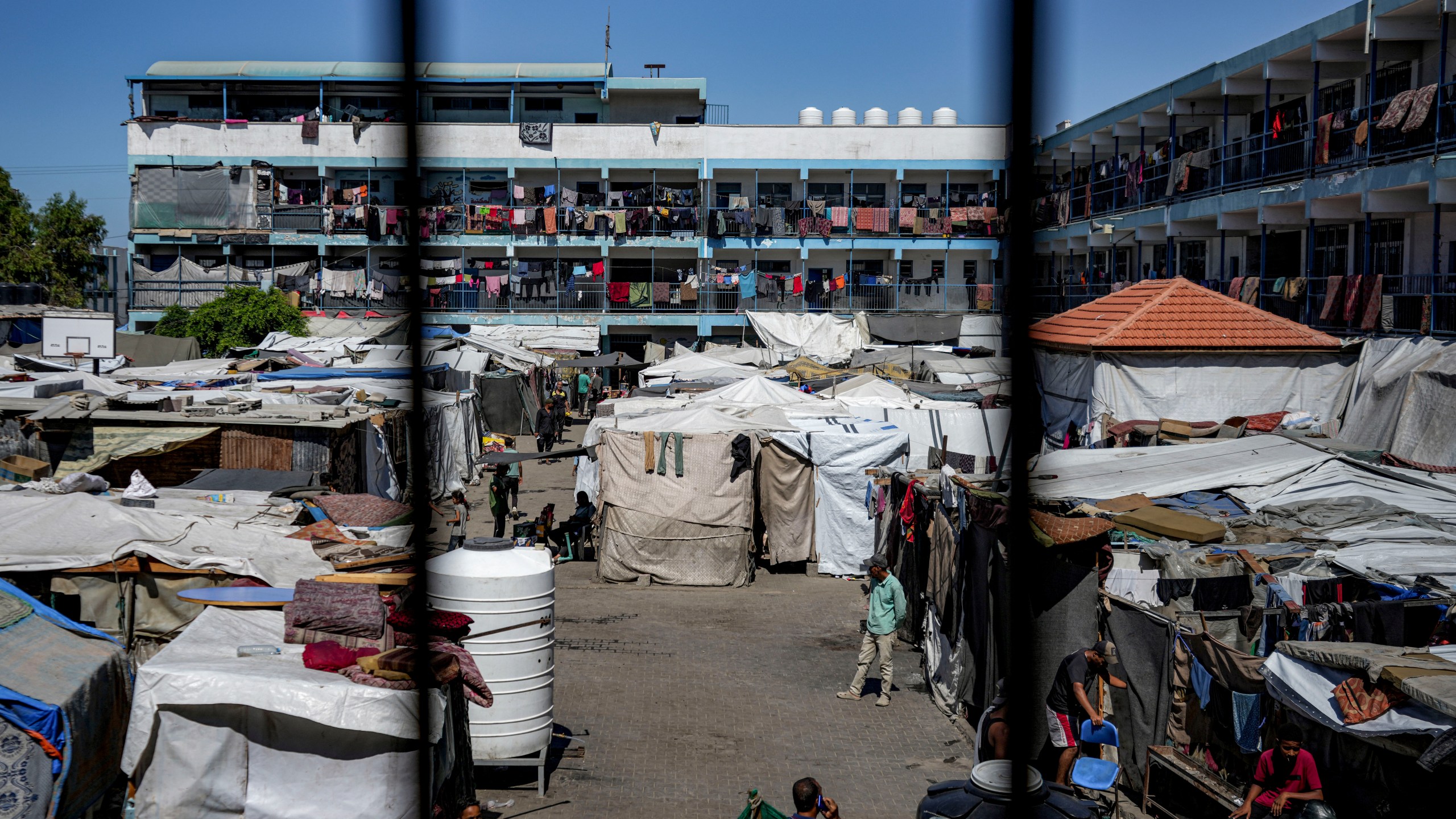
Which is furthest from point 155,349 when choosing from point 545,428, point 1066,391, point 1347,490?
point 1347,490

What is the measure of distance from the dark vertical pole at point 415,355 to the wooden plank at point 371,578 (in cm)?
584

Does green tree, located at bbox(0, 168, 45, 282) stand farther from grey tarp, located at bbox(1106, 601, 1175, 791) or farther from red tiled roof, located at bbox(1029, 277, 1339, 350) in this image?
grey tarp, located at bbox(1106, 601, 1175, 791)

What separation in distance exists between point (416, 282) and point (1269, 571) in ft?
24.2

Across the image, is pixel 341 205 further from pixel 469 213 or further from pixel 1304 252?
pixel 1304 252

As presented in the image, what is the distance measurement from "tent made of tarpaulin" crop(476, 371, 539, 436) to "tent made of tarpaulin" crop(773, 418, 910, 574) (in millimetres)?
12317

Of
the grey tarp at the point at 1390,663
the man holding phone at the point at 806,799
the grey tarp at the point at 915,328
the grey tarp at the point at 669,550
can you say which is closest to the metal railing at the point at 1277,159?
the grey tarp at the point at 915,328

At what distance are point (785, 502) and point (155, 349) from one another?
18196 millimetres

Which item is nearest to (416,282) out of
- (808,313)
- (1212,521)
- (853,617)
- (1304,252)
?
(1212,521)

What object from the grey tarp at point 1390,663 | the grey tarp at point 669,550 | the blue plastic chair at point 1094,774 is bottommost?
the grey tarp at point 669,550

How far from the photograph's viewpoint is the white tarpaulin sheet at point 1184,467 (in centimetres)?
1010

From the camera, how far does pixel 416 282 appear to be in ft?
4.92

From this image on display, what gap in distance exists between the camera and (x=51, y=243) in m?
37.9

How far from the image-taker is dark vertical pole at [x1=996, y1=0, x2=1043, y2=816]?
1.38 meters

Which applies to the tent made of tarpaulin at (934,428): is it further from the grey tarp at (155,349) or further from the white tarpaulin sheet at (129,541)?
the grey tarp at (155,349)
